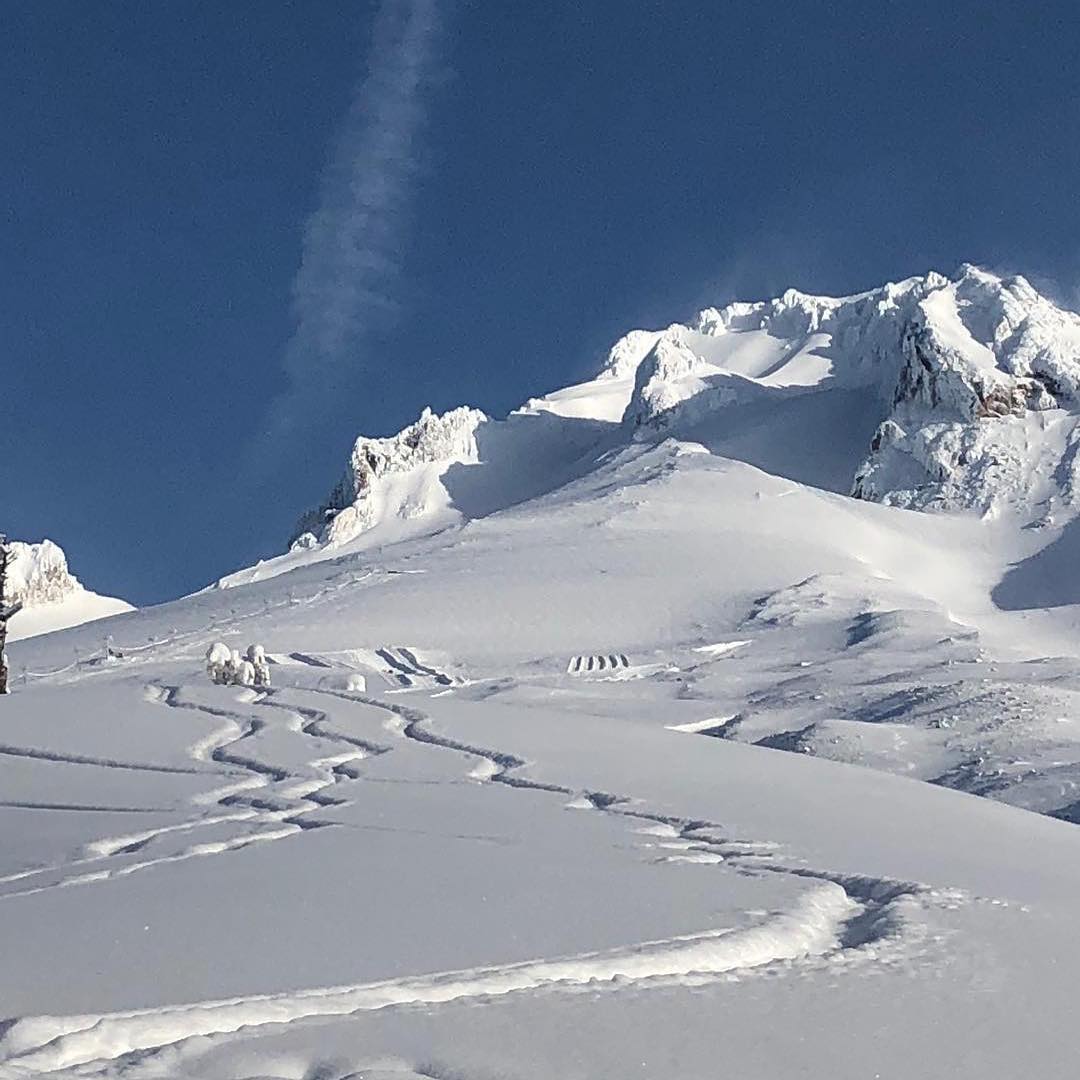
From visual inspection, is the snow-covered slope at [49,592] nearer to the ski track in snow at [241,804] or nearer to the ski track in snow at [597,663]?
the ski track in snow at [597,663]

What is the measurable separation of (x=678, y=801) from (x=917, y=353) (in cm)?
9356

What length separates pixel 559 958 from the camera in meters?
5.16

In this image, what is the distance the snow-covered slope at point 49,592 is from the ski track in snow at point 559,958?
151 metres

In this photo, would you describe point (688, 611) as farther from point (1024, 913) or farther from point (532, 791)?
A: point (1024, 913)

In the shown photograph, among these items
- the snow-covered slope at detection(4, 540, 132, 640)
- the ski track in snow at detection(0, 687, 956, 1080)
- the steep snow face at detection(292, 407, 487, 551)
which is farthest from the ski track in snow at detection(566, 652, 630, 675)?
the snow-covered slope at detection(4, 540, 132, 640)

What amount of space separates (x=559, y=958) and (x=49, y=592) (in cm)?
16381

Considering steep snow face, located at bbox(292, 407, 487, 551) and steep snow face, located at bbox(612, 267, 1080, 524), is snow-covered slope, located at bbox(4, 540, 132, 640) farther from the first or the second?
steep snow face, located at bbox(612, 267, 1080, 524)

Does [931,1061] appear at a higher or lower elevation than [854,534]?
lower

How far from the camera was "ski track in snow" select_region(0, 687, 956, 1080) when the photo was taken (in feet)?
13.2

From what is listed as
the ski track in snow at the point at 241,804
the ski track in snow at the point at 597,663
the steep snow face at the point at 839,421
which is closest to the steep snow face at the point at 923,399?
the steep snow face at the point at 839,421

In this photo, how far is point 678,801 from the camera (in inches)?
409

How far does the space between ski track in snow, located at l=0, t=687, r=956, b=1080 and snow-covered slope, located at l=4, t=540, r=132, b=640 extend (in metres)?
Answer: 151

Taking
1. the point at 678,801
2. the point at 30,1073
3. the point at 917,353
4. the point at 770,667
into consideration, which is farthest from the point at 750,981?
the point at 917,353

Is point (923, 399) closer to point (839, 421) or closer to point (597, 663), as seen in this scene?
point (839, 421)
